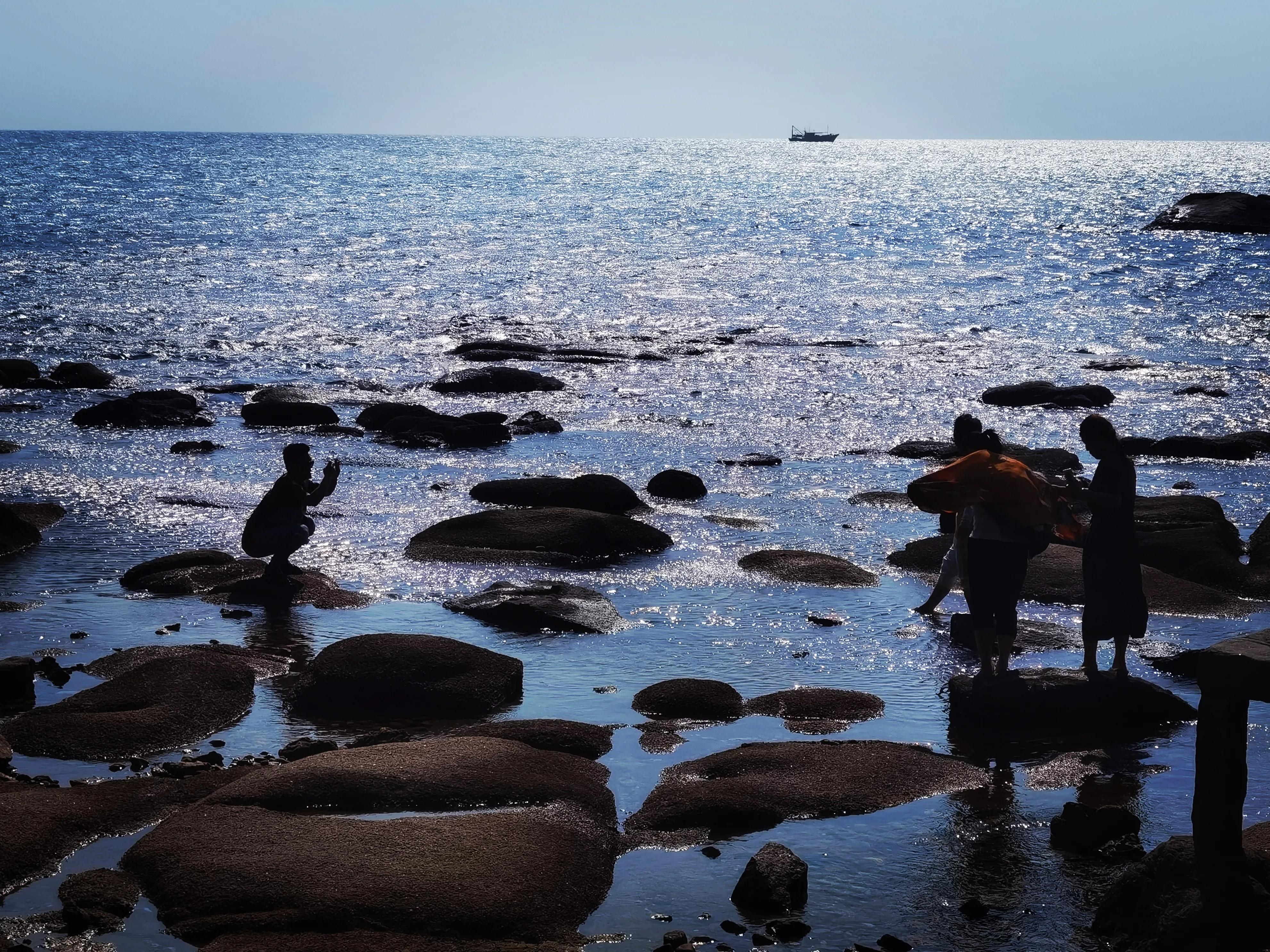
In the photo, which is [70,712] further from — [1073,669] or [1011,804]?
[1073,669]

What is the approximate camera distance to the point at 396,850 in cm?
810

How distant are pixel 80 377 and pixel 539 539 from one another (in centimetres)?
1864

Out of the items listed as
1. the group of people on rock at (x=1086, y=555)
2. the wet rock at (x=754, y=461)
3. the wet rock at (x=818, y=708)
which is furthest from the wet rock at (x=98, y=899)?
the wet rock at (x=754, y=461)

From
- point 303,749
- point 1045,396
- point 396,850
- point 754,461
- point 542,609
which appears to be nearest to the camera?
point 396,850

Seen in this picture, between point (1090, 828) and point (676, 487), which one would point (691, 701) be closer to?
point (1090, 828)

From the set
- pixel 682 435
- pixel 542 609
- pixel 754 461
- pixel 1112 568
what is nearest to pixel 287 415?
pixel 682 435

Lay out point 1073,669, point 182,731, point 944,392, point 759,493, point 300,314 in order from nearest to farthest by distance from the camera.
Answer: point 182,731 → point 1073,669 → point 759,493 → point 944,392 → point 300,314

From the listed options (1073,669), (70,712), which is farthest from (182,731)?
(1073,669)

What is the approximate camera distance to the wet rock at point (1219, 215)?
3364 inches

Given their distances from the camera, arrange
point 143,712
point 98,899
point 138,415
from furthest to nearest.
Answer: point 138,415, point 143,712, point 98,899

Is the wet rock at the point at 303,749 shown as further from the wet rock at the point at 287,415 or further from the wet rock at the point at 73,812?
the wet rock at the point at 287,415

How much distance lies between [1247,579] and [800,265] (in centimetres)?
5432

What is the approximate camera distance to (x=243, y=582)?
14.8 meters

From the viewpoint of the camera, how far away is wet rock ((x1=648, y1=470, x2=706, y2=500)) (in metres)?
20.6
